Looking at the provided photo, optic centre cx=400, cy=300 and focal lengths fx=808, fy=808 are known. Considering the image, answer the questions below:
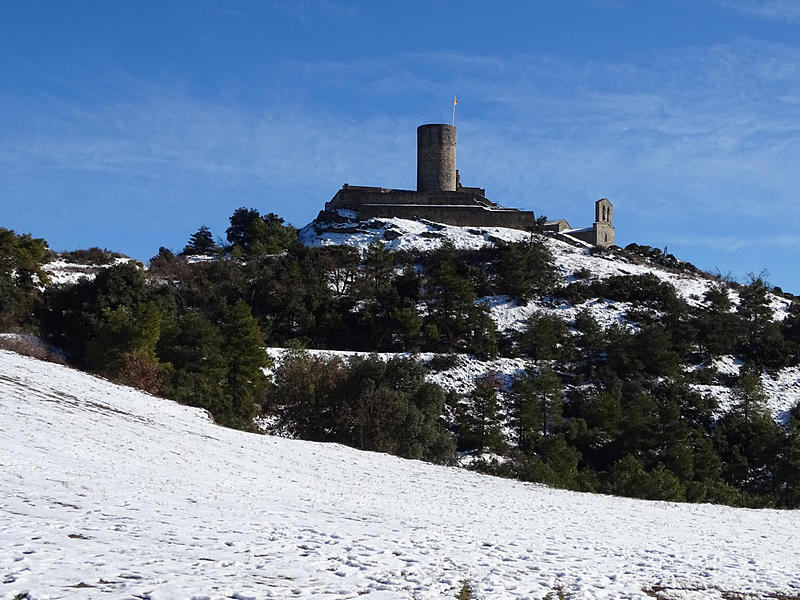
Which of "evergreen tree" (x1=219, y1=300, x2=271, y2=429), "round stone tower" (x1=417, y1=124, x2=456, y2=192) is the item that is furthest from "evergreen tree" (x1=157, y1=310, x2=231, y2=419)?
"round stone tower" (x1=417, y1=124, x2=456, y2=192)

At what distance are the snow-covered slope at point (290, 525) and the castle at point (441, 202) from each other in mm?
60590

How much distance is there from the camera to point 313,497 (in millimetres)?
17188

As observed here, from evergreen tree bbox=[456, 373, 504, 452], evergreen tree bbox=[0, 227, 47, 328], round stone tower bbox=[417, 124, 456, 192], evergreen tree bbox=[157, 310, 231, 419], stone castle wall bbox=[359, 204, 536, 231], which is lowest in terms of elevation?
evergreen tree bbox=[456, 373, 504, 452]

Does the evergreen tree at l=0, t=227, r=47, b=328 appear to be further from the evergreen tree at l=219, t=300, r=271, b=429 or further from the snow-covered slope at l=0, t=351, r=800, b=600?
the snow-covered slope at l=0, t=351, r=800, b=600

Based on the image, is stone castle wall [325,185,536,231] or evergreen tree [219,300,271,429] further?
stone castle wall [325,185,536,231]

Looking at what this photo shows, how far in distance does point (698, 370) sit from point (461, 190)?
3925cm

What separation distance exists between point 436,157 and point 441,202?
5468mm

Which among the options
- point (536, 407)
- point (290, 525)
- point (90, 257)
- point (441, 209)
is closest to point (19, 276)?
point (90, 257)

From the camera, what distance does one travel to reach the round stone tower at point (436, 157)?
86.8 meters

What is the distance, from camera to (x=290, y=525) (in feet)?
42.4

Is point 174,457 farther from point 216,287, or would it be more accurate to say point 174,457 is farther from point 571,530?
point 216,287

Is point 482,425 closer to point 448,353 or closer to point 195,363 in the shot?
point 448,353

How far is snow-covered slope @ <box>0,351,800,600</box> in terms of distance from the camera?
925 cm

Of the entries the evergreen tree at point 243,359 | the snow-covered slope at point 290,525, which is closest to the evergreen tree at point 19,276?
the evergreen tree at point 243,359
